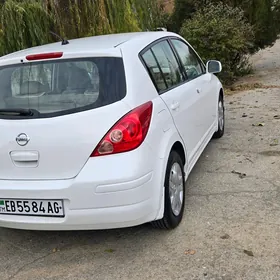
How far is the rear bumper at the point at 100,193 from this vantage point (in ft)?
9.77

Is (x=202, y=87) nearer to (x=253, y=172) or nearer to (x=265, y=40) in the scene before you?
(x=253, y=172)

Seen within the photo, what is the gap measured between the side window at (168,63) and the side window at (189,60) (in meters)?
0.27

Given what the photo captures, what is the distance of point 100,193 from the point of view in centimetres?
298

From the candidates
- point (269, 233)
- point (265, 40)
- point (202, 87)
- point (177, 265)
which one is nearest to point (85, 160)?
point (177, 265)

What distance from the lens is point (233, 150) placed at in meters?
5.70

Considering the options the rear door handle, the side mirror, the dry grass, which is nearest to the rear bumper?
the rear door handle

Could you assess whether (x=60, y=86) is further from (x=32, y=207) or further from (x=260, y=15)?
(x=260, y=15)

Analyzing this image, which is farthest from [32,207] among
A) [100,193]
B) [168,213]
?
[168,213]

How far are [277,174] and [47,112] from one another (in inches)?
110

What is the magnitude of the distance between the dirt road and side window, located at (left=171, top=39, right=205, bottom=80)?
119 cm

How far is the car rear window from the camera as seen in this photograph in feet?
10.3

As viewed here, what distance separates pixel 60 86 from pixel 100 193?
36.5 inches

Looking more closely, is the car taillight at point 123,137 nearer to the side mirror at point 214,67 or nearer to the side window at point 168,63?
the side window at point 168,63

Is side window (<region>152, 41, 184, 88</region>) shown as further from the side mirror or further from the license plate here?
the license plate
